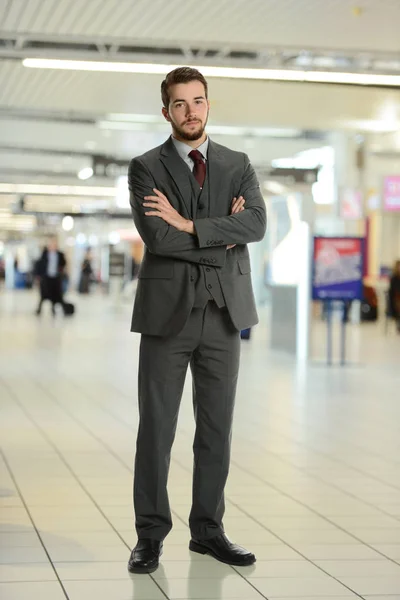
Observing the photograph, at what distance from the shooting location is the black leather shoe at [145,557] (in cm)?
386

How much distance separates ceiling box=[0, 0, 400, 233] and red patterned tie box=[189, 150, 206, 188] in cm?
766

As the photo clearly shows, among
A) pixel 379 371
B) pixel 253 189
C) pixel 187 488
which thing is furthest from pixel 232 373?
pixel 379 371

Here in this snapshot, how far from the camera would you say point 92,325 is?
830 inches

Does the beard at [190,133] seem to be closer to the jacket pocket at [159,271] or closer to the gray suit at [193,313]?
the gray suit at [193,313]

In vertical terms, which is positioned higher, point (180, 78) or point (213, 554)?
point (180, 78)

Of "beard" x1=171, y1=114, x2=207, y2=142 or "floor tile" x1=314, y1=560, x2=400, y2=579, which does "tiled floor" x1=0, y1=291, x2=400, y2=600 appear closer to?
"floor tile" x1=314, y1=560, x2=400, y2=579

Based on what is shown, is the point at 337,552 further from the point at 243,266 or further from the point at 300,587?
the point at 243,266

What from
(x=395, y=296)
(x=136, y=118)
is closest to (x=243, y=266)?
(x=395, y=296)

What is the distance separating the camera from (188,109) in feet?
12.5

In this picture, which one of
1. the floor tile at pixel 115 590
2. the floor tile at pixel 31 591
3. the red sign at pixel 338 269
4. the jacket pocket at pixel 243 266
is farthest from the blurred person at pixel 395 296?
the floor tile at pixel 31 591

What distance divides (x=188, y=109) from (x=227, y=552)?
61.1 inches

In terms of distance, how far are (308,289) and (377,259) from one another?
16.6 metres

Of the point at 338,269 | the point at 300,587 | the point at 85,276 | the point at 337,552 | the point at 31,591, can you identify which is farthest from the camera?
the point at 85,276

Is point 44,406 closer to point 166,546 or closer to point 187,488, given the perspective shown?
point 187,488
